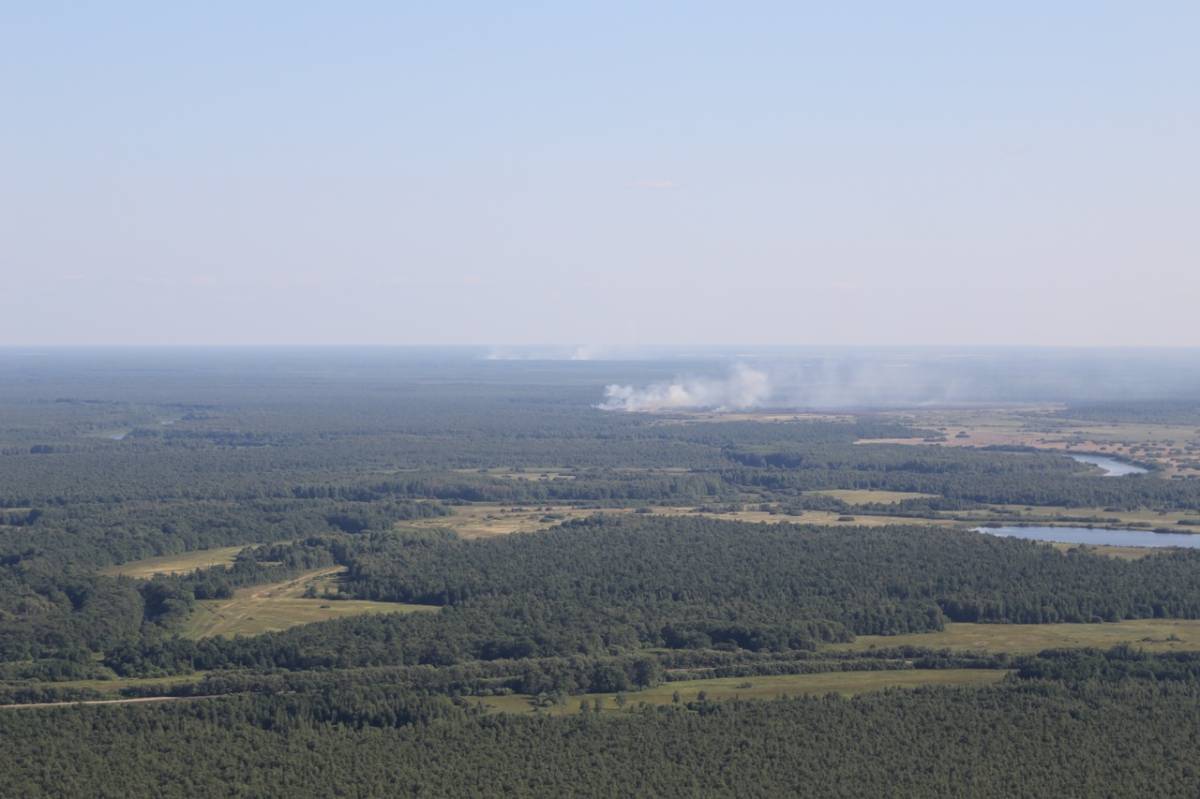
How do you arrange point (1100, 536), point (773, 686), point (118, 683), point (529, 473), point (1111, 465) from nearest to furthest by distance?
point (773, 686), point (118, 683), point (1100, 536), point (529, 473), point (1111, 465)

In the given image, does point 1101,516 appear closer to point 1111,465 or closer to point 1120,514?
point 1120,514

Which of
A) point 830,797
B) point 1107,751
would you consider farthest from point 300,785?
point 1107,751

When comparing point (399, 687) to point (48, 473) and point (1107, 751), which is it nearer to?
point (1107, 751)

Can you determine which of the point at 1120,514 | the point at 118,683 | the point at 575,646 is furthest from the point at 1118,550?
the point at 118,683

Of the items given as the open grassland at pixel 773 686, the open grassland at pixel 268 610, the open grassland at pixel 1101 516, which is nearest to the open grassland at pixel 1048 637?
the open grassland at pixel 773 686

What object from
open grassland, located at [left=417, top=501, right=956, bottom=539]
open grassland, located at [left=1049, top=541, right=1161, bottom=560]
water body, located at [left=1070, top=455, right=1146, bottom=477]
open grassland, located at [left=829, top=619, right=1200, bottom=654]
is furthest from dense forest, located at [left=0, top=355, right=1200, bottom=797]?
water body, located at [left=1070, top=455, right=1146, bottom=477]
